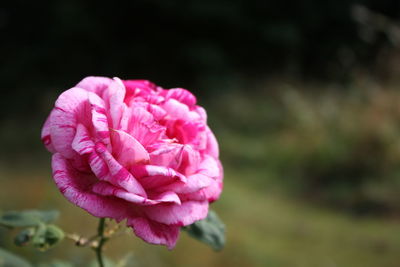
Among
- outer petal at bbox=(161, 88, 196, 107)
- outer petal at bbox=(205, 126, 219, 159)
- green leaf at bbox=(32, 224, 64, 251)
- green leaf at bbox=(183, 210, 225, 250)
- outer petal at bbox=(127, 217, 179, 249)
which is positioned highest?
outer petal at bbox=(161, 88, 196, 107)

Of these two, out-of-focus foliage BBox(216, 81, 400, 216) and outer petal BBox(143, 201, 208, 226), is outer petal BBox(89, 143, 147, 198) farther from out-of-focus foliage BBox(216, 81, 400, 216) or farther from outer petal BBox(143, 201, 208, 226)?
out-of-focus foliage BBox(216, 81, 400, 216)

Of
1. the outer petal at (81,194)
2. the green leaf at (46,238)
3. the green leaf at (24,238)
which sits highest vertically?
the outer petal at (81,194)

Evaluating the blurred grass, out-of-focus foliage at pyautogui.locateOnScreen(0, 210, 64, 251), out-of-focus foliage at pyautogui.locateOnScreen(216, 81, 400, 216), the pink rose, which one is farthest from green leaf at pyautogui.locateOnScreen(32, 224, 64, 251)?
out-of-focus foliage at pyautogui.locateOnScreen(216, 81, 400, 216)

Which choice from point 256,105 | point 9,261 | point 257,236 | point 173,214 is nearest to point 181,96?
point 173,214

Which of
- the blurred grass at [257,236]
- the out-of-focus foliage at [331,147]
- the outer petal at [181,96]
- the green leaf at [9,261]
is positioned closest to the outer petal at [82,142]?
the outer petal at [181,96]

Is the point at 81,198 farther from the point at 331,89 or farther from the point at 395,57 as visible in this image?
the point at 331,89

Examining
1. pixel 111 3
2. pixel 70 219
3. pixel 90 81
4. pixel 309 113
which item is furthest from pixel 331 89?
pixel 90 81

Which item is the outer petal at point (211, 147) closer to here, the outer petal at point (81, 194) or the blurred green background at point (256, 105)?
the outer petal at point (81, 194)
